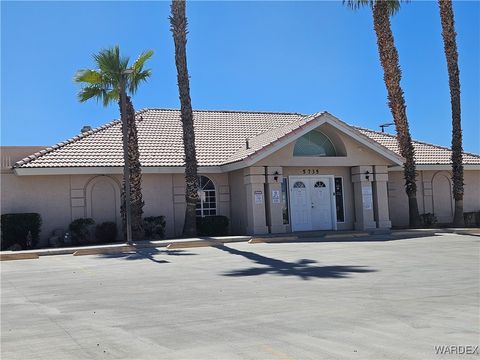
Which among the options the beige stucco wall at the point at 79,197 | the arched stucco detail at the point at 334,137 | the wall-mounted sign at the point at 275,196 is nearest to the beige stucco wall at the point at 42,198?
the beige stucco wall at the point at 79,197

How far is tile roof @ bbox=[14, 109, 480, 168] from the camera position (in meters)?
22.5

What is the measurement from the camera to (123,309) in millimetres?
8523

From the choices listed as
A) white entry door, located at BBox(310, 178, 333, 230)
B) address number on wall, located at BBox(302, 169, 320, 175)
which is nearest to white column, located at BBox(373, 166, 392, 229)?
white entry door, located at BBox(310, 178, 333, 230)

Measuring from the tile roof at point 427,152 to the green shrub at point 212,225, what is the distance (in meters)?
10.2

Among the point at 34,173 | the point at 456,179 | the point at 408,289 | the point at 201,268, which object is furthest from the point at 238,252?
the point at 456,179

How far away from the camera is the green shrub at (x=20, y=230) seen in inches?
814

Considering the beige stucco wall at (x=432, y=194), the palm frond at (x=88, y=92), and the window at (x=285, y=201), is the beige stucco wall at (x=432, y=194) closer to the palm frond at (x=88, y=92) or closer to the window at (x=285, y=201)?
the window at (x=285, y=201)

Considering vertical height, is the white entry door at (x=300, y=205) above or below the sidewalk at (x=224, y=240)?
above

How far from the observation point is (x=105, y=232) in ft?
71.9

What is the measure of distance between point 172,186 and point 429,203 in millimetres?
12939

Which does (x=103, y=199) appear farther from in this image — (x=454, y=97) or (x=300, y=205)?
(x=454, y=97)

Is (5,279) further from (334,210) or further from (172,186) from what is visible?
(334,210)

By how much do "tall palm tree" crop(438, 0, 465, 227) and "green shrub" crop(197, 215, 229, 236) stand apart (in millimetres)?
10783

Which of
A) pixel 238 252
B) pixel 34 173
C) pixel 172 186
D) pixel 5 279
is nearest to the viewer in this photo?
pixel 5 279
